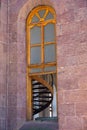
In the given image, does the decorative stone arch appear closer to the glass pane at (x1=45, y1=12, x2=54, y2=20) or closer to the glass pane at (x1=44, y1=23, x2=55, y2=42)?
the glass pane at (x1=45, y1=12, x2=54, y2=20)

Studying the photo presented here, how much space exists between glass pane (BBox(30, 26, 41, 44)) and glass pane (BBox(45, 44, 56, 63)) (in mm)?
403

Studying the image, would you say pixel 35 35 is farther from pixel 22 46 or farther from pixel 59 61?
pixel 59 61

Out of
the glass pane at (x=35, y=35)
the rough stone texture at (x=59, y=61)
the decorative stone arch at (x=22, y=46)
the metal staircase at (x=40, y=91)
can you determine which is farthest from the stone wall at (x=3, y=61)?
the metal staircase at (x=40, y=91)

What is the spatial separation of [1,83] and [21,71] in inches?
26.8

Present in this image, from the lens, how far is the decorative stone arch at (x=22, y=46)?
9.48m

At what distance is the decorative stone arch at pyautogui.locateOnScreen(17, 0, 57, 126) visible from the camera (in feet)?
31.1

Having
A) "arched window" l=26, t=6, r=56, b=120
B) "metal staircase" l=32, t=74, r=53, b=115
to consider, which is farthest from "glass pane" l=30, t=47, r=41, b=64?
"metal staircase" l=32, t=74, r=53, b=115

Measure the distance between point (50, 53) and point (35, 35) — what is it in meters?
0.80

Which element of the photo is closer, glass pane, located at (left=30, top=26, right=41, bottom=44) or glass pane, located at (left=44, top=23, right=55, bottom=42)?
glass pane, located at (left=44, top=23, right=55, bottom=42)

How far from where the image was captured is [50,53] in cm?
949

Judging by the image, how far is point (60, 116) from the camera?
339 inches

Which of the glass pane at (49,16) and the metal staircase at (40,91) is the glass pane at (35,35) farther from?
the metal staircase at (40,91)

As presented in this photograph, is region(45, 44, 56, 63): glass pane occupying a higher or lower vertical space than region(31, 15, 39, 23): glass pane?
lower

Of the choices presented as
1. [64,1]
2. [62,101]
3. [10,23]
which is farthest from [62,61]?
[10,23]
